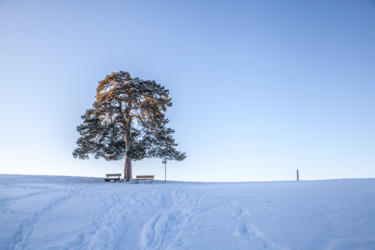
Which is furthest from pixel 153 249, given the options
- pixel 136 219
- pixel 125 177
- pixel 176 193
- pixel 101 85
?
pixel 101 85

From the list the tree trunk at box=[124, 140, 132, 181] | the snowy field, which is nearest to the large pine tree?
the tree trunk at box=[124, 140, 132, 181]

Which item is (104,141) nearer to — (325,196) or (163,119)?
(163,119)

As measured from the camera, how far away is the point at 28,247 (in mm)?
6098

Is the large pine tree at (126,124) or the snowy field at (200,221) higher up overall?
the large pine tree at (126,124)

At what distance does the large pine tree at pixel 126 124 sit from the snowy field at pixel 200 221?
10.1m

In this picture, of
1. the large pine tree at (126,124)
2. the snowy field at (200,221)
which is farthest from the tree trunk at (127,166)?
the snowy field at (200,221)

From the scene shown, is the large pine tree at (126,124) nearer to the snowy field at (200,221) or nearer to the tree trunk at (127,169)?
the tree trunk at (127,169)

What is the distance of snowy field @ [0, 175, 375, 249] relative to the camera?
19.7ft

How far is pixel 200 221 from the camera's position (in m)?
7.52

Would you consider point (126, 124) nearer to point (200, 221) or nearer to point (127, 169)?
point (127, 169)

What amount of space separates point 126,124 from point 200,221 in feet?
51.1

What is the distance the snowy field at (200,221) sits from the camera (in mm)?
5992

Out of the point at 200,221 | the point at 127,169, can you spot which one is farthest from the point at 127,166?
the point at 200,221

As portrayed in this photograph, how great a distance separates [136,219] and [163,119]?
45.7 ft
